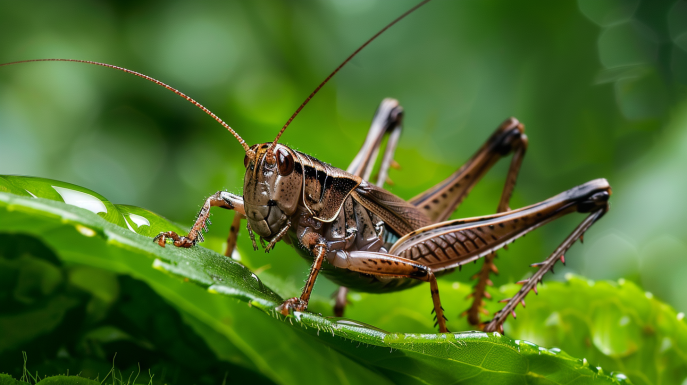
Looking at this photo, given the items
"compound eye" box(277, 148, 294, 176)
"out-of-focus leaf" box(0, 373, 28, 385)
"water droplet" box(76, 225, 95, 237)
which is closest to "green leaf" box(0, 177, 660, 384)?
"water droplet" box(76, 225, 95, 237)

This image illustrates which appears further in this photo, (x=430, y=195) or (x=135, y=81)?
(x=135, y=81)

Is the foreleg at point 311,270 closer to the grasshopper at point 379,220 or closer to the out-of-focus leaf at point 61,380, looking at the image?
the grasshopper at point 379,220

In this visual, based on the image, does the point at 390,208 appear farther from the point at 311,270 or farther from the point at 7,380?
the point at 7,380

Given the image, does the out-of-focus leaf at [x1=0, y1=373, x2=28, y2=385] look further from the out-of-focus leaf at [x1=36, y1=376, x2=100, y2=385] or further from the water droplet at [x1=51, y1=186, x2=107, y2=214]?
the water droplet at [x1=51, y1=186, x2=107, y2=214]

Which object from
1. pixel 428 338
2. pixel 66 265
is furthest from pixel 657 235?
pixel 66 265

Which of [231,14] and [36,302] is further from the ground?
[231,14]

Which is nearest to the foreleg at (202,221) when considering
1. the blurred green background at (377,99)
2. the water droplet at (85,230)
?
the water droplet at (85,230)

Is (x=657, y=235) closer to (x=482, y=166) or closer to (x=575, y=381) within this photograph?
(x=482, y=166)
